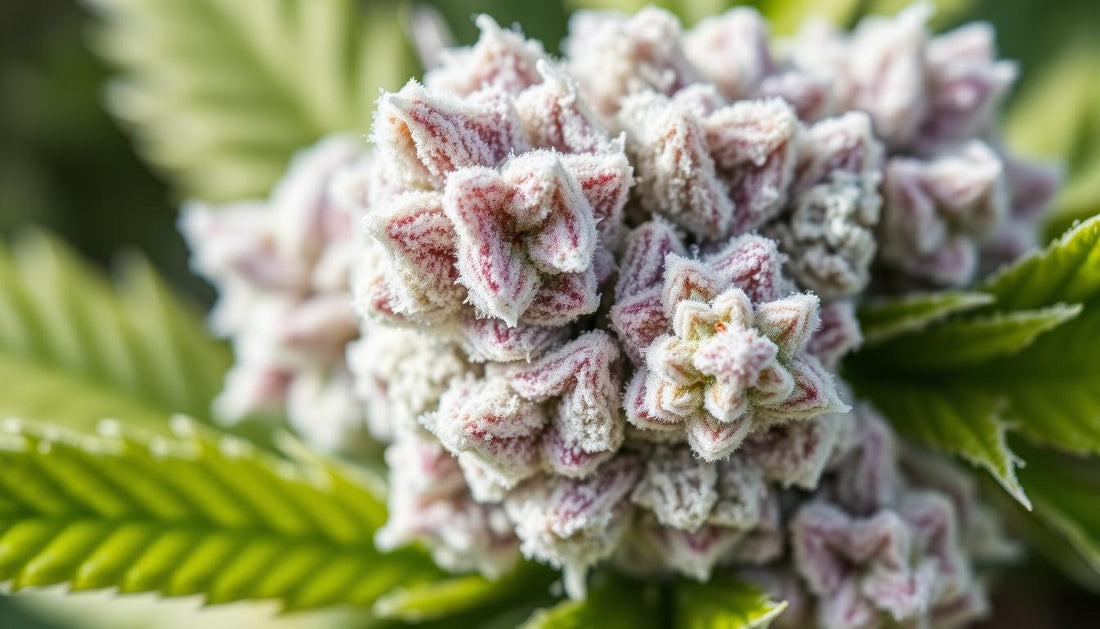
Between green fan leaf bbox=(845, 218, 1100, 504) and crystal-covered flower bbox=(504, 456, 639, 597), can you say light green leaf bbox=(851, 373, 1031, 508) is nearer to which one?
green fan leaf bbox=(845, 218, 1100, 504)

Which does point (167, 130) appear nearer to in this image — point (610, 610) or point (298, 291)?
point (298, 291)

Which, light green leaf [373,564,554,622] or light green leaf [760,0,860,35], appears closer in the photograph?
light green leaf [373,564,554,622]

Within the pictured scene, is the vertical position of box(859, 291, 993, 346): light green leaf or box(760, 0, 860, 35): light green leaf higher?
box(760, 0, 860, 35): light green leaf

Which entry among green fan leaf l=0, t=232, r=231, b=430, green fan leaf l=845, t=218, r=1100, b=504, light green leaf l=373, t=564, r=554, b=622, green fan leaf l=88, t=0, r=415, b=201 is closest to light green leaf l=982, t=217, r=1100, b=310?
green fan leaf l=845, t=218, r=1100, b=504

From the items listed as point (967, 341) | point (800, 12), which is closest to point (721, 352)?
point (967, 341)

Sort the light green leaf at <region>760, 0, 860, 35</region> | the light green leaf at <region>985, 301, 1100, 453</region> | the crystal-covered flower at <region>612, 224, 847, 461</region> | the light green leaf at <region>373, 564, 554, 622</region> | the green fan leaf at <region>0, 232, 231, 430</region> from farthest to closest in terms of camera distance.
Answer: the green fan leaf at <region>0, 232, 231, 430</region> → the light green leaf at <region>760, 0, 860, 35</region> → the light green leaf at <region>373, 564, 554, 622</region> → the light green leaf at <region>985, 301, 1100, 453</region> → the crystal-covered flower at <region>612, 224, 847, 461</region>

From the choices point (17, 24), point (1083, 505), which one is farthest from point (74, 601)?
point (17, 24)

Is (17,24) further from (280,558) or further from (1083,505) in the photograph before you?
(1083,505)
